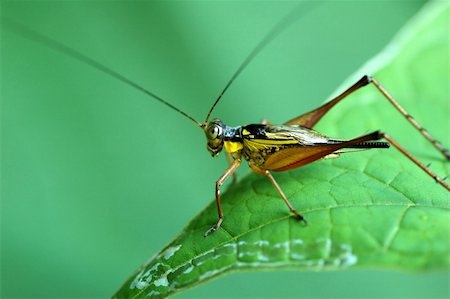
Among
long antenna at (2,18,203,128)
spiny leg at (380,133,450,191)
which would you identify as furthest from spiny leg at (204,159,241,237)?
spiny leg at (380,133,450,191)

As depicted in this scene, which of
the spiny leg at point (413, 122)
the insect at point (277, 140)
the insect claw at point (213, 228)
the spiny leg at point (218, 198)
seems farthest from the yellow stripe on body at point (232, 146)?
the insect claw at point (213, 228)

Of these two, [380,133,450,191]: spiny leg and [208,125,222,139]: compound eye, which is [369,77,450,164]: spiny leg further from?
[208,125,222,139]: compound eye

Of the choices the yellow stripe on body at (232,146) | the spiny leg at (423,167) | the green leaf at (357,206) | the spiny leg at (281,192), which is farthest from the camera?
the yellow stripe on body at (232,146)

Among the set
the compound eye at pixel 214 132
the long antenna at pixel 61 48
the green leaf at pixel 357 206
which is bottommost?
the green leaf at pixel 357 206

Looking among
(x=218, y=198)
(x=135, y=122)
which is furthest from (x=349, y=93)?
(x=135, y=122)

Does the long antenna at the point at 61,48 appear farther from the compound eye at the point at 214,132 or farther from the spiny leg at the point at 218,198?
the spiny leg at the point at 218,198

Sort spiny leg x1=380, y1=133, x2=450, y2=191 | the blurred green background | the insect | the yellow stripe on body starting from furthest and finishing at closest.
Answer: the yellow stripe on body, the blurred green background, the insect, spiny leg x1=380, y1=133, x2=450, y2=191

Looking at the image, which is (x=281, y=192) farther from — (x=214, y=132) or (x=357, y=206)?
(x=214, y=132)
